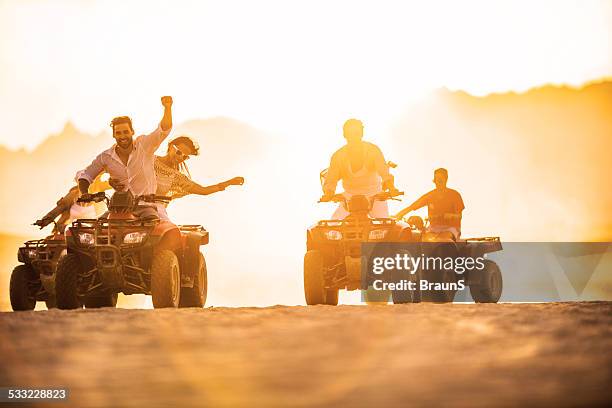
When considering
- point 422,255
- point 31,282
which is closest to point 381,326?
point 422,255

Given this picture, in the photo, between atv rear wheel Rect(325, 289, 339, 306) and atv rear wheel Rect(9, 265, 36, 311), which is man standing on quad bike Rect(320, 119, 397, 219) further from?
atv rear wheel Rect(9, 265, 36, 311)

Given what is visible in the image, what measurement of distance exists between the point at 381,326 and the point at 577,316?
2.24 m

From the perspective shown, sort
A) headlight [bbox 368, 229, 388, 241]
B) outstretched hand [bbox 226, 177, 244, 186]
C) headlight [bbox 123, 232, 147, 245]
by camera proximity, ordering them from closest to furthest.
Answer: headlight [bbox 123, 232, 147, 245]
outstretched hand [bbox 226, 177, 244, 186]
headlight [bbox 368, 229, 388, 241]

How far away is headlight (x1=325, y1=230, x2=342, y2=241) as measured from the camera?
16219 mm

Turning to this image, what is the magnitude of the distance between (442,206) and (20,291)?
6.43 m

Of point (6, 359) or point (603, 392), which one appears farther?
point (6, 359)

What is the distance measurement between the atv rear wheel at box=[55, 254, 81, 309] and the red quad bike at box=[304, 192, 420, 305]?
310cm

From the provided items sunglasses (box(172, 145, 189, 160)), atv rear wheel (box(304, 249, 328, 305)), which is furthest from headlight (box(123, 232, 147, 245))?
atv rear wheel (box(304, 249, 328, 305))

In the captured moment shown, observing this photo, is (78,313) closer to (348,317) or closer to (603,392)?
(348,317)

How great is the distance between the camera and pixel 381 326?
10.6m

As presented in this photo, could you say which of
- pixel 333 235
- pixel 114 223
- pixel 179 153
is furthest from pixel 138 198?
pixel 333 235

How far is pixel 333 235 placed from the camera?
1625cm

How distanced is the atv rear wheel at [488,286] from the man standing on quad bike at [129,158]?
5.81 meters

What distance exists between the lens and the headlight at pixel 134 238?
1446 cm
